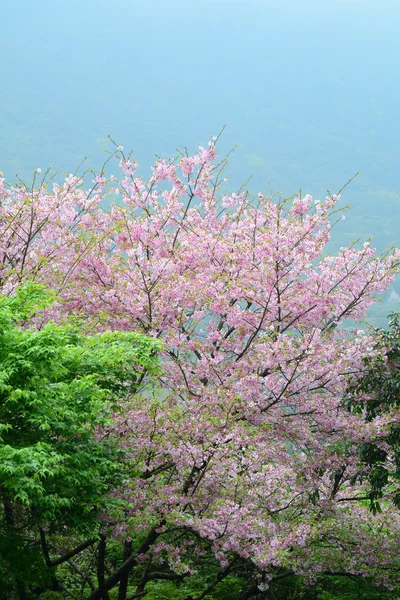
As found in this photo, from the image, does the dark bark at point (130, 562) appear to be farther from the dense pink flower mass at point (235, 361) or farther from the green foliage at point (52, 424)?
the green foliage at point (52, 424)

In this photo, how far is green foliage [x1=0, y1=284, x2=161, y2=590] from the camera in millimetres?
7012

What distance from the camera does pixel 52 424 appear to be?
7.66 metres

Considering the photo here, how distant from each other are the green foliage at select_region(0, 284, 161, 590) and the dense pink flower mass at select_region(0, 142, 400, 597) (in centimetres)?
77

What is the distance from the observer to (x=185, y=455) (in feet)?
31.0

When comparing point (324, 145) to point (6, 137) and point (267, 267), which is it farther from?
point (267, 267)

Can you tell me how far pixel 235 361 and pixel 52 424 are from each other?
445 centimetres

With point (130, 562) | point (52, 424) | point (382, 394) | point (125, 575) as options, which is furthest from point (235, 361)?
point (52, 424)

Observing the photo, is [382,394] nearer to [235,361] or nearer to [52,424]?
[235,361]

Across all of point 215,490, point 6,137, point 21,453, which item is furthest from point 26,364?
point 6,137

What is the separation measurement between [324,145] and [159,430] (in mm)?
186802

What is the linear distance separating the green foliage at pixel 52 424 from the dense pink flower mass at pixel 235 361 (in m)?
0.77

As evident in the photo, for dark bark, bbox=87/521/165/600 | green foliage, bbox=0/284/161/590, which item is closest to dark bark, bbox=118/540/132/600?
dark bark, bbox=87/521/165/600

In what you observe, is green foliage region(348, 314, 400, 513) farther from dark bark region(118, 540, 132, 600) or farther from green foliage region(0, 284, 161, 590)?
dark bark region(118, 540, 132, 600)

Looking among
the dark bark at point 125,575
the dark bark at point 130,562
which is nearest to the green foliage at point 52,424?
the dark bark at point 130,562
